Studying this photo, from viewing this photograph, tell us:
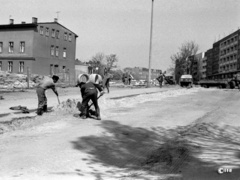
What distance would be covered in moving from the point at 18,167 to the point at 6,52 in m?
44.7

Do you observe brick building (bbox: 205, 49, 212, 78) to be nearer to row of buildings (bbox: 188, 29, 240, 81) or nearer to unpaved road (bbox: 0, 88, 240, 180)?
row of buildings (bbox: 188, 29, 240, 81)

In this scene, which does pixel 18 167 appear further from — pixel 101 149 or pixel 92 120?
pixel 92 120

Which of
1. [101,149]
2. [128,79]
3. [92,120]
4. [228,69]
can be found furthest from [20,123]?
[228,69]

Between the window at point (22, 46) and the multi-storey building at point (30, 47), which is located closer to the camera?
the multi-storey building at point (30, 47)

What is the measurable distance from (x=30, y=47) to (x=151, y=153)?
41910mm

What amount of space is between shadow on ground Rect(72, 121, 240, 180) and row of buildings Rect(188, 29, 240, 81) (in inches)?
2855

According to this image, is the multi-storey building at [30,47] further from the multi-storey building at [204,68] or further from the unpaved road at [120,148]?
the multi-storey building at [204,68]

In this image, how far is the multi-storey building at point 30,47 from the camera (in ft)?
147

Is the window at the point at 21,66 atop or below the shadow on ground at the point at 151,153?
atop

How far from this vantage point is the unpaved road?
15.0ft

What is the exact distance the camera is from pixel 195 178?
4.30 m

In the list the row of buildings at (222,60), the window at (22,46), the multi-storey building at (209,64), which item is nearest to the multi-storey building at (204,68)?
the row of buildings at (222,60)

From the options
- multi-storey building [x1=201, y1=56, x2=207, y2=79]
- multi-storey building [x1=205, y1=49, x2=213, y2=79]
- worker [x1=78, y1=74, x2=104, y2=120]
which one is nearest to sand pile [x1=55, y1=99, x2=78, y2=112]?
worker [x1=78, y1=74, x2=104, y2=120]

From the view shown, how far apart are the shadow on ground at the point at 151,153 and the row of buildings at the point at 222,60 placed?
72.5m
